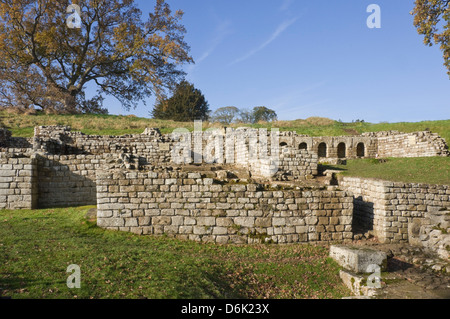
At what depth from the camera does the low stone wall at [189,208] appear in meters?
9.08

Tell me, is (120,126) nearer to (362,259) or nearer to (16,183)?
(16,183)

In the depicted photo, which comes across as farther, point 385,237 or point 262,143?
point 262,143

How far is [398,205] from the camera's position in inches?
407

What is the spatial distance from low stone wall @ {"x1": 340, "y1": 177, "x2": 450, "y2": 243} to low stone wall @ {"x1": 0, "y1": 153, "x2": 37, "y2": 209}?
505 inches

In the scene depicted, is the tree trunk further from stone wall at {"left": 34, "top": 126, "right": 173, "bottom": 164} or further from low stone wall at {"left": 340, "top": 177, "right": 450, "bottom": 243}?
low stone wall at {"left": 340, "top": 177, "right": 450, "bottom": 243}

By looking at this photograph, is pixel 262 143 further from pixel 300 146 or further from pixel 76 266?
pixel 76 266

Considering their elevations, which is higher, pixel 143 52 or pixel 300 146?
pixel 143 52

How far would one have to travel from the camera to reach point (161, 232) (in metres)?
9.05

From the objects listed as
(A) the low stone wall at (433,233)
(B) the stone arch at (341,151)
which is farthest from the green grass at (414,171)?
(B) the stone arch at (341,151)

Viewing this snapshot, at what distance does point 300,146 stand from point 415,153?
9119 mm

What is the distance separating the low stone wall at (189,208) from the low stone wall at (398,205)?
3597mm

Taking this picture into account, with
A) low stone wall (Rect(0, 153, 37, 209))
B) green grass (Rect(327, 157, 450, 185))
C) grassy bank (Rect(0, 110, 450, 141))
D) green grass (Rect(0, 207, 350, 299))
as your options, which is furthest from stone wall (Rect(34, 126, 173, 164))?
green grass (Rect(327, 157, 450, 185))

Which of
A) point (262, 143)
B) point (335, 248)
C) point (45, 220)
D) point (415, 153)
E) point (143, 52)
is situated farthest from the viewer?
point (143, 52)
